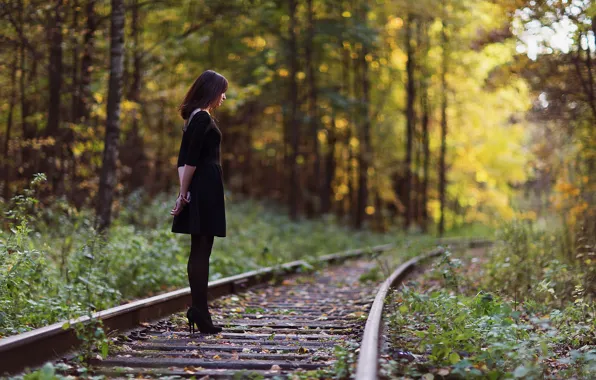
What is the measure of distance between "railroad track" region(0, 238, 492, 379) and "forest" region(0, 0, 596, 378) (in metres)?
0.56

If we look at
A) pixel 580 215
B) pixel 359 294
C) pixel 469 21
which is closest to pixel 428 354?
pixel 359 294

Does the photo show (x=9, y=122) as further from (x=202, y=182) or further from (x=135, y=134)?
(x=202, y=182)

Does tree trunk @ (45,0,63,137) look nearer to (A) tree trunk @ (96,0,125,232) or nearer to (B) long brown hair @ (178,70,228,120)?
(A) tree trunk @ (96,0,125,232)

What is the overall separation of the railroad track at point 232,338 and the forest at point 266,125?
1.84ft

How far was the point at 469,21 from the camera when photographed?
26797mm

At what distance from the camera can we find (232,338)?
6227 mm

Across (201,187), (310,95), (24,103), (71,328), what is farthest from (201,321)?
(310,95)

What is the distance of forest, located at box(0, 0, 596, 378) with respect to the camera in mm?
9672

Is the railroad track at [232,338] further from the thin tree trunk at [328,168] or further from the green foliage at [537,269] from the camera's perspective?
the thin tree trunk at [328,168]

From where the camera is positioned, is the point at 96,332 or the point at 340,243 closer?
the point at 96,332

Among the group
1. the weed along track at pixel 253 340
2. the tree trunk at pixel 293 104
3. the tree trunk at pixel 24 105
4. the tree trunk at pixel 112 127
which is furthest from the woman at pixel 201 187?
the tree trunk at pixel 293 104

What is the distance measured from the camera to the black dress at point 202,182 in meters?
6.18

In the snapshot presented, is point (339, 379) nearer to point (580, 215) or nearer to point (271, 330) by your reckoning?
point (271, 330)

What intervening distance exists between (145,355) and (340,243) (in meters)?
14.6
